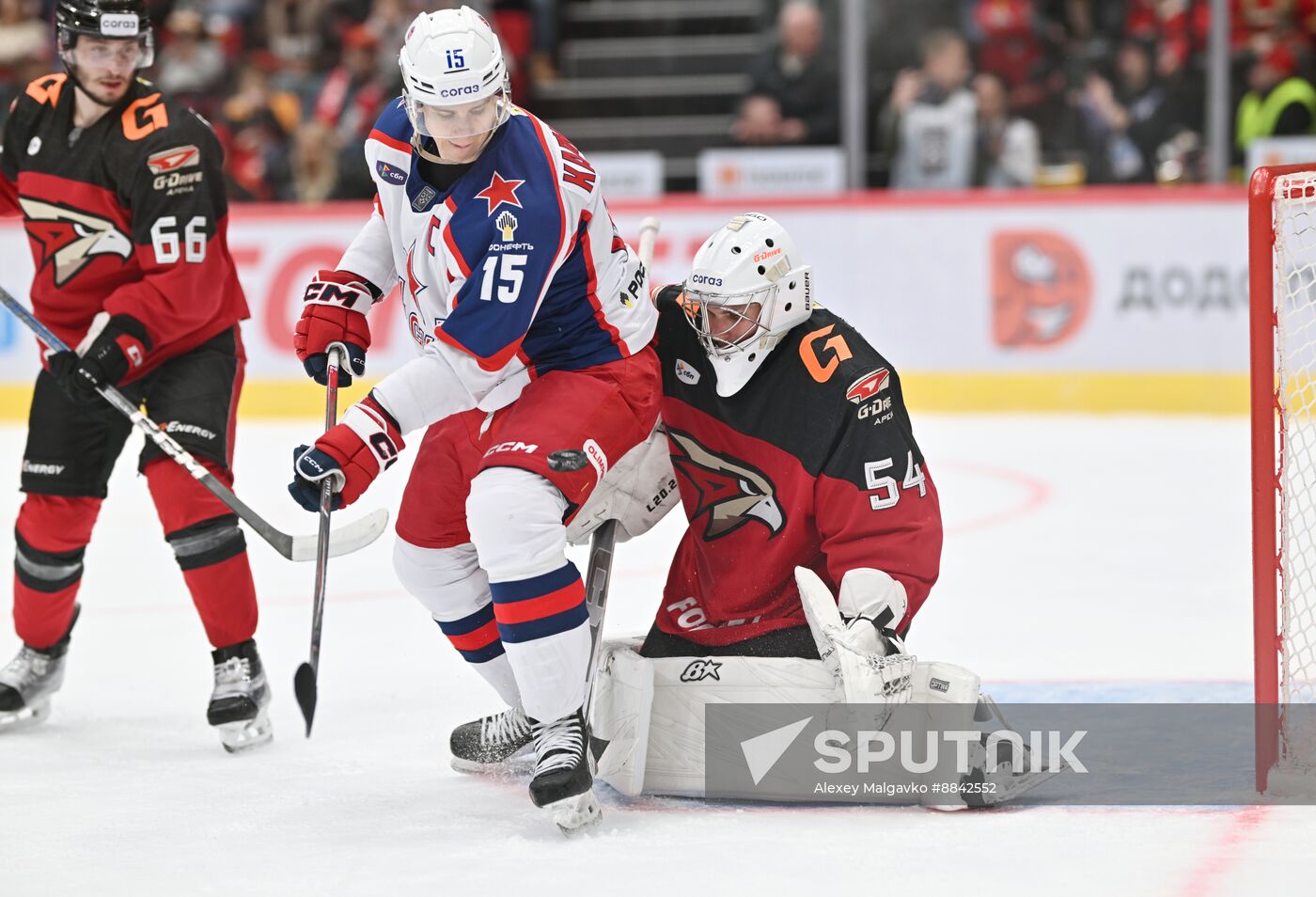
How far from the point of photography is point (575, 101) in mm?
8812

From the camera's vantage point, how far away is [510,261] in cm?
263

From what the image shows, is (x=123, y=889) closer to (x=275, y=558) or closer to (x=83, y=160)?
(x=83, y=160)

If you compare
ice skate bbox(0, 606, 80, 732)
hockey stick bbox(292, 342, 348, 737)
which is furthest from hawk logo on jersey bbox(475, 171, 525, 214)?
ice skate bbox(0, 606, 80, 732)

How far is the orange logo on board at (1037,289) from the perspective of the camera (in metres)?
7.01

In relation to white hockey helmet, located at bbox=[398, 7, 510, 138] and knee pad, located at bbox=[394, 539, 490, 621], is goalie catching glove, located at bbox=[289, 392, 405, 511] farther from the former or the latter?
white hockey helmet, located at bbox=[398, 7, 510, 138]

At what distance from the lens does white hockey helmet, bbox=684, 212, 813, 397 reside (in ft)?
9.30

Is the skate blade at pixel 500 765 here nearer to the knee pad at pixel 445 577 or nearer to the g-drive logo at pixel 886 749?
the knee pad at pixel 445 577

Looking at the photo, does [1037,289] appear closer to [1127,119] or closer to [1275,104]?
[1127,119]

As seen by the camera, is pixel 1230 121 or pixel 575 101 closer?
pixel 1230 121

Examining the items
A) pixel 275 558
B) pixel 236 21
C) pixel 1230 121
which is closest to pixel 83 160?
pixel 275 558

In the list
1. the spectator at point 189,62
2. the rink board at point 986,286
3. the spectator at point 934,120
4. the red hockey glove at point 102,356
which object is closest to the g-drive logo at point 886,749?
the red hockey glove at point 102,356

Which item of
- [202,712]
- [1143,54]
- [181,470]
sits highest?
[1143,54]

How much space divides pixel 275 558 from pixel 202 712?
4.50ft

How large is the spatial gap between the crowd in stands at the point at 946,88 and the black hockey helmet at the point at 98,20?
14.4ft
